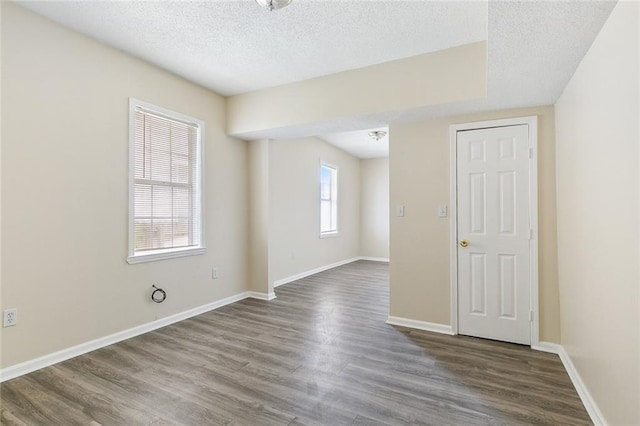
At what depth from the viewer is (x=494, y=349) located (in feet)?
9.12

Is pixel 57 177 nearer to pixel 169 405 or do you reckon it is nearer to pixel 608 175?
pixel 169 405

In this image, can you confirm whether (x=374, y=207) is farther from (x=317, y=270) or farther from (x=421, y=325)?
(x=421, y=325)

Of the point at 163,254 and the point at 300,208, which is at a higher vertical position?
the point at 300,208

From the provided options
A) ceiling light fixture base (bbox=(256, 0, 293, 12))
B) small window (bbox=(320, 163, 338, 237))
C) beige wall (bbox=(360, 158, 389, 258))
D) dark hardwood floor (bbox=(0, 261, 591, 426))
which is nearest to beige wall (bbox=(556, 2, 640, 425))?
dark hardwood floor (bbox=(0, 261, 591, 426))

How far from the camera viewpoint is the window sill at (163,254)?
3107mm

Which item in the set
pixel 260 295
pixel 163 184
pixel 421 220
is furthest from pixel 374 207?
pixel 163 184

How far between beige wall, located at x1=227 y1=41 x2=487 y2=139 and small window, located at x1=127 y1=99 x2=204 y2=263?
0.77 meters

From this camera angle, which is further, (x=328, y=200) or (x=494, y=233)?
(x=328, y=200)

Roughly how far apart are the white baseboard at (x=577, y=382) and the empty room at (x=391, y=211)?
0.02 meters

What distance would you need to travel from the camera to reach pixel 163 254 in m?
3.37

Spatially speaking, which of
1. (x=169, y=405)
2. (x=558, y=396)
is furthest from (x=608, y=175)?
(x=169, y=405)

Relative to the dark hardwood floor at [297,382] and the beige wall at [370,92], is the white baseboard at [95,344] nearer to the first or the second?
the dark hardwood floor at [297,382]

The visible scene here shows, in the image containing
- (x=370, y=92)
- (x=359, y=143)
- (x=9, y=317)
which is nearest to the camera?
(x=9, y=317)

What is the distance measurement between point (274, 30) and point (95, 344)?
3109 mm
